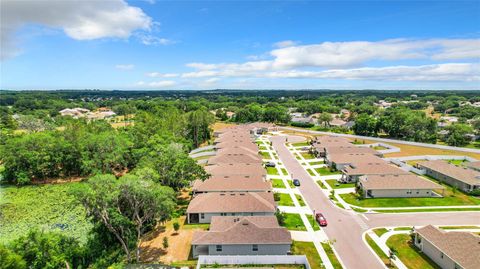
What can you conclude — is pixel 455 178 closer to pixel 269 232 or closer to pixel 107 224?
pixel 269 232

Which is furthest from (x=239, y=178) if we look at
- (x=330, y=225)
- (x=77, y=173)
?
(x=77, y=173)

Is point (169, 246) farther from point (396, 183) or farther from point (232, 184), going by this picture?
point (396, 183)

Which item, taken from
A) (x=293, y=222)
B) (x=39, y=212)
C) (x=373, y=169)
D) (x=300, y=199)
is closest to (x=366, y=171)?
(x=373, y=169)

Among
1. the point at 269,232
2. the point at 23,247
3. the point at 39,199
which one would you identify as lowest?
the point at 39,199

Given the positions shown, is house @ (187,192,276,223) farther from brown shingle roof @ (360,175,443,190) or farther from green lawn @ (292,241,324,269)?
brown shingle roof @ (360,175,443,190)

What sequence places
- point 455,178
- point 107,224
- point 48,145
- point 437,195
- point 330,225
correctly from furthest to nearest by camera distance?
point 48,145
point 455,178
point 437,195
point 330,225
point 107,224

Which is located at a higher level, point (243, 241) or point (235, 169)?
point (235, 169)
